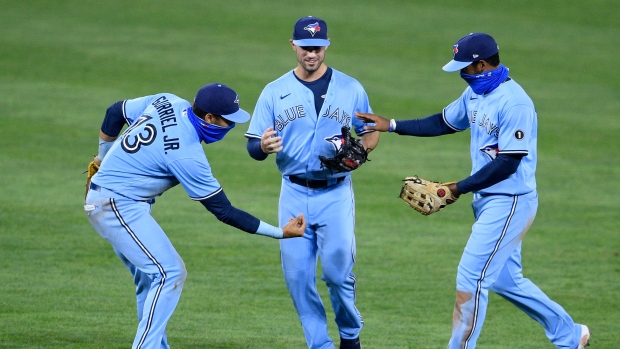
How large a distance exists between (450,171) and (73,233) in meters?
5.08

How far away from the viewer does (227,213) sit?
21.0 feet

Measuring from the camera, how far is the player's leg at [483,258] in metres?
6.48

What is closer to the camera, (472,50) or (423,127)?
(472,50)

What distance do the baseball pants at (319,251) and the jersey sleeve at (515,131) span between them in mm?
1244

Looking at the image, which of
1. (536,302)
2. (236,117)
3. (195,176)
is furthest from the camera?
(536,302)

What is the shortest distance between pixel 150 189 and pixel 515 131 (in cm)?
247

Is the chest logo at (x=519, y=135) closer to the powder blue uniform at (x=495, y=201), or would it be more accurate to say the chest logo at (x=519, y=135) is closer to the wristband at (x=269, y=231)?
the powder blue uniform at (x=495, y=201)

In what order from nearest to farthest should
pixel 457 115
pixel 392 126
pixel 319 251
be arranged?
pixel 319 251 < pixel 457 115 < pixel 392 126

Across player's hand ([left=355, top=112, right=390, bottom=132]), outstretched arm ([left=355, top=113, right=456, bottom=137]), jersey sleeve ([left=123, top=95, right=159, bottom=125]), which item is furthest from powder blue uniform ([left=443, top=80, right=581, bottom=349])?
jersey sleeve ([left=123, top=95, right=159, bottom=125])

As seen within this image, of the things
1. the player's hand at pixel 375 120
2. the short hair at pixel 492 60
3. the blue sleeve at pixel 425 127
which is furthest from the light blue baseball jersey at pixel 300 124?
the short hair at pixel 492 60

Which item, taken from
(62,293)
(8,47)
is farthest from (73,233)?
(8,47)

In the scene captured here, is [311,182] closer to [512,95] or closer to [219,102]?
[219,102]

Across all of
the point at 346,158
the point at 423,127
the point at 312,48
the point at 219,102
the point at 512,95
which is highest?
the point at 312,48

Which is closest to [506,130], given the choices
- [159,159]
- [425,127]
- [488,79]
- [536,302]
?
[488,79]
